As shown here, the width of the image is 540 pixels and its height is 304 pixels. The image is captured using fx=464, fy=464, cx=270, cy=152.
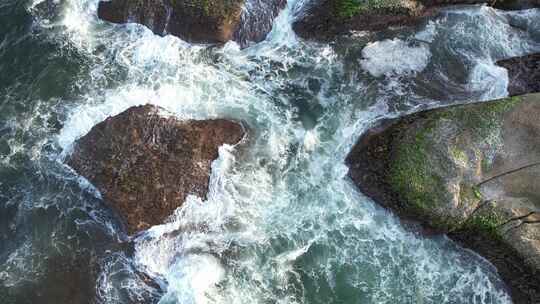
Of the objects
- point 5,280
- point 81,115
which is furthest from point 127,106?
point 5,280

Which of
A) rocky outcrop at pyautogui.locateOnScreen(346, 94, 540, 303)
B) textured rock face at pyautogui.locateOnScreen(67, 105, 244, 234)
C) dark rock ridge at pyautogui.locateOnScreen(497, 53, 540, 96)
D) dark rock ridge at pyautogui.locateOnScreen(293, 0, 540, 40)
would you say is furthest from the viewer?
dark rock ridge at pyautogui.locateOnScreen(293, 0, 540, 40)

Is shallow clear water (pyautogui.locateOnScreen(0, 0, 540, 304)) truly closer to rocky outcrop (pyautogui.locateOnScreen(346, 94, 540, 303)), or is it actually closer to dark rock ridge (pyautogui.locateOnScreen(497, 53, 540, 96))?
dark rock ridge (pyautogui.locateOnScreen(497, 53, 540, 96))

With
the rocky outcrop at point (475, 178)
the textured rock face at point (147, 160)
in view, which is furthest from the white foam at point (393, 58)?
the textured rock face at point (147, 160)

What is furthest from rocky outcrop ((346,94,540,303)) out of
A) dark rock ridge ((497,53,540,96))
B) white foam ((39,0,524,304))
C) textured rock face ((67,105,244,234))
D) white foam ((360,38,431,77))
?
textured rock face ((67,105,244,234))

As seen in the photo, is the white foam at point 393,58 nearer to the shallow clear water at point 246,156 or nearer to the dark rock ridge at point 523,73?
the shallow clear water at point 246,156

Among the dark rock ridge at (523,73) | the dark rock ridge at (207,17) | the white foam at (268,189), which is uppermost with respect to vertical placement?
the dark rock ridge at (207,17)

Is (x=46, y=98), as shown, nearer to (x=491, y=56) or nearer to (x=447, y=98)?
(x=447, y=98)
